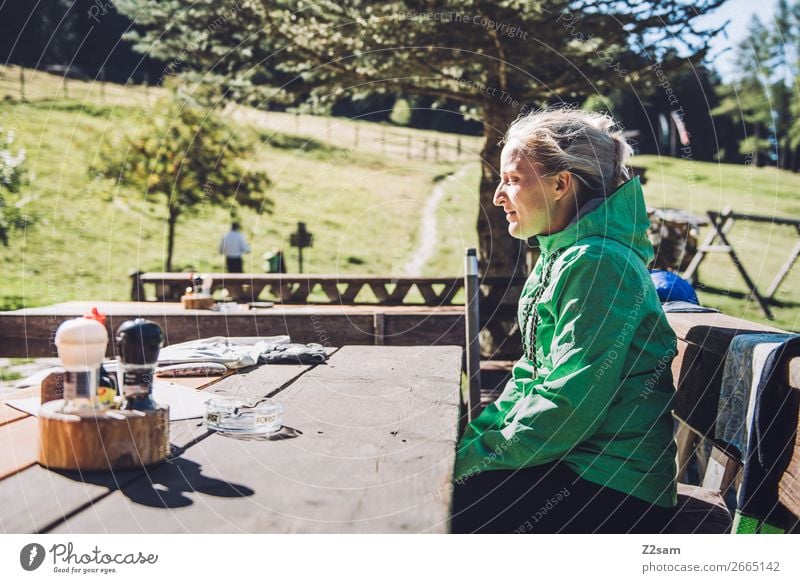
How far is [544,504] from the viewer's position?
1.92m

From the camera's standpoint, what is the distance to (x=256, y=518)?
1.37 metres

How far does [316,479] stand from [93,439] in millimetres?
440

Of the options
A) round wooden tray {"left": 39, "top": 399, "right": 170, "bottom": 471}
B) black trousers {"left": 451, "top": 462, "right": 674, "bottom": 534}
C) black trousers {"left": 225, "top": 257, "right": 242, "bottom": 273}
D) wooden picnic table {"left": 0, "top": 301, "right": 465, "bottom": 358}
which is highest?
round wooden tray {"left": 39, "top": 399, "right": 170, "bottom": 471}

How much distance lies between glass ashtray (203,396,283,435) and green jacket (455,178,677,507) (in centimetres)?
46

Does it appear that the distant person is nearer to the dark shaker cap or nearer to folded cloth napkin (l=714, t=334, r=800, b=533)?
the dark shaker cap

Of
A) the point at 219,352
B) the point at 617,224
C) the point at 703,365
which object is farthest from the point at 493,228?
the point at 617,224

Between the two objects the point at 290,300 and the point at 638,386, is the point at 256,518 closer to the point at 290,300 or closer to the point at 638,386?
the point at 638,386

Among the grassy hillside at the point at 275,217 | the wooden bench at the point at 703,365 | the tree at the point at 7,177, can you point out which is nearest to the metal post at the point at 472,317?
the wooden bench at the point at 703,365

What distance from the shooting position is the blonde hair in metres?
2.29

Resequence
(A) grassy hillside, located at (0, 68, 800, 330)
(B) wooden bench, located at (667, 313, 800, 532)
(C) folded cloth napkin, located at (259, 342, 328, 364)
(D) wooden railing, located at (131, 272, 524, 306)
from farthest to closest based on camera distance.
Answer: (A) grassy hillside, located at (0, 68, 800, 330) < (D) wooden railing, located at (131, 272, 524, 306) < (C) folded cloth napkin, located at (259, 342, 328, 364) < (B) wooden bench, located at (667, 313, 800, 532)

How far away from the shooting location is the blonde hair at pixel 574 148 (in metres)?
2.29

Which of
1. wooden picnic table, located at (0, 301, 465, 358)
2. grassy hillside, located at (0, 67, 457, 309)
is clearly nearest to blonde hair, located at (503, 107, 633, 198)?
wooden picnic table, located at (0, 301, 465, 358)
